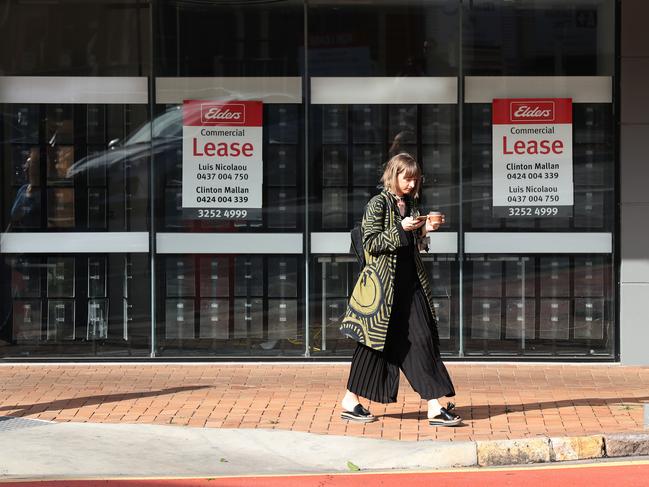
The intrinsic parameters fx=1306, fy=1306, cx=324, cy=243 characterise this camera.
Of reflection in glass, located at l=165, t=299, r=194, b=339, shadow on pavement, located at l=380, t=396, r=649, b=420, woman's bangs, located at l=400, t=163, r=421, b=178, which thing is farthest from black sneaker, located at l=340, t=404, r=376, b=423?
reflection in glass, located at l=165, t=299, r=194, b=339

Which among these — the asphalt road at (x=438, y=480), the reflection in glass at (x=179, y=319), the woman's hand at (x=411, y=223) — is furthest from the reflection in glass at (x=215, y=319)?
the asphalt road at (x=438, y=480)

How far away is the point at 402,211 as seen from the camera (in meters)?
9.03

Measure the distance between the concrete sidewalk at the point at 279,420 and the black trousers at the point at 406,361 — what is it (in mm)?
270

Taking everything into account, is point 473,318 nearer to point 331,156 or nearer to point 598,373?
point 598,373

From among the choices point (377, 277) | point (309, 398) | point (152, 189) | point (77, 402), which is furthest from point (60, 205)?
point (377, 277)

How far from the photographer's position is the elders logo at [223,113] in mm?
12188

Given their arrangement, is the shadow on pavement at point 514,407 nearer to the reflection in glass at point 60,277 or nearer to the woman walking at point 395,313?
the woman walking at point 395,313

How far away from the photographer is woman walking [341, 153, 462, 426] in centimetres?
893

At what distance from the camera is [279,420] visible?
9336mm

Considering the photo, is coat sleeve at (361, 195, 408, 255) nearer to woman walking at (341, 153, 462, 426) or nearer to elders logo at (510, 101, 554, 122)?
woman walking at (341, 153, 462, 426)

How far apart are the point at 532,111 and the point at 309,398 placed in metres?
3.68

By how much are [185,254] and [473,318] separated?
2764 millimetres

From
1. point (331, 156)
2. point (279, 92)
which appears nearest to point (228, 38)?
point (279, 92)

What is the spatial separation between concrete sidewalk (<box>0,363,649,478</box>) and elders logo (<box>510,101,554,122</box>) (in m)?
2.31
